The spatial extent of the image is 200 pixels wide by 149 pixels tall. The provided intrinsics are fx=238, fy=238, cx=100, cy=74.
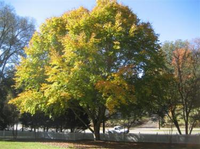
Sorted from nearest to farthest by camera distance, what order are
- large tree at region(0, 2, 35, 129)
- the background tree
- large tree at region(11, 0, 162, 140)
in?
large tree at region(11, 0, 162, 140), the background tree, large tree at region(0, 2, 35, 129)

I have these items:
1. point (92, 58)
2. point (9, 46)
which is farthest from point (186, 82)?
point (9, 46)

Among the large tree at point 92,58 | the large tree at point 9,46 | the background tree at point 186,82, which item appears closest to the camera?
the large tree at point 92,58

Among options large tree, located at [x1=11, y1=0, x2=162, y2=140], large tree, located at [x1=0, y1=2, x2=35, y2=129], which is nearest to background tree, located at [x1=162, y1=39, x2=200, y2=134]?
large tree, located at [x1=11, y1=0, x2=162, y2=140]

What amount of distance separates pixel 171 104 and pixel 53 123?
56.9ft

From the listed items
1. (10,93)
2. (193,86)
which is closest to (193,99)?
(193,86)

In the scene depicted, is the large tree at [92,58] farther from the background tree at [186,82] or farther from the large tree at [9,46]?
the large tree at [9,46]

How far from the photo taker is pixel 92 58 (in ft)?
51.7

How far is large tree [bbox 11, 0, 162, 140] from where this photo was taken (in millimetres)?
15453

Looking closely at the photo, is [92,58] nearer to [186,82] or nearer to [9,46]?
[186,82]

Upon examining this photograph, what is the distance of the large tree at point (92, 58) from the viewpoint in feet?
50.7

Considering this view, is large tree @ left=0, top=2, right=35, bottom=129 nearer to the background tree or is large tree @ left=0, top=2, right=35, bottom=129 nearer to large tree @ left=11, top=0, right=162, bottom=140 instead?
large tree @ left=11, top=0, right=162, bottom=140

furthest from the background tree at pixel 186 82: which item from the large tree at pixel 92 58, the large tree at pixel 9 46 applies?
the large tree at pixel 9 46

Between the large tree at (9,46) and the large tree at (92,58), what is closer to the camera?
the large tree at (92,58)

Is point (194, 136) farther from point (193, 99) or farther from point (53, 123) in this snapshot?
point (53, 123)
